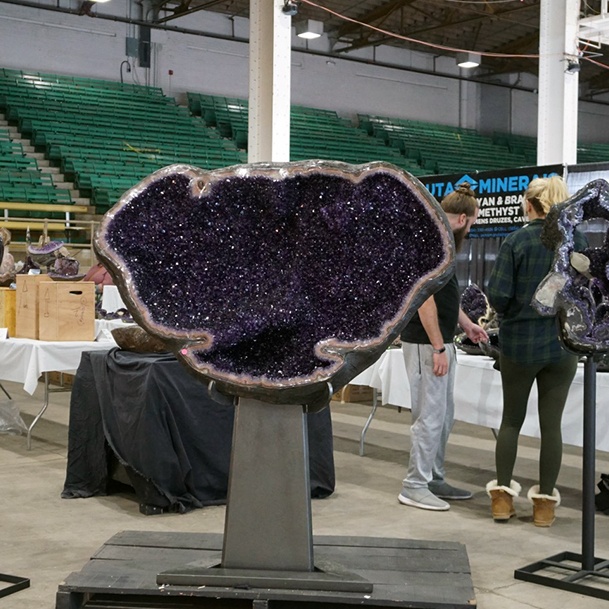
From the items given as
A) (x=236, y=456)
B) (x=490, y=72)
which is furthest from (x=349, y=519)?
(x=490, y=72)

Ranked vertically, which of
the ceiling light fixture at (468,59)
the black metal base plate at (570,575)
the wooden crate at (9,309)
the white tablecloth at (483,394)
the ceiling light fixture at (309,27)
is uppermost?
the ceiling light fixture at (309,27)

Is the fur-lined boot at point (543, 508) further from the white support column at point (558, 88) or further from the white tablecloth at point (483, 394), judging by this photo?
the white support column at point (558, 88)

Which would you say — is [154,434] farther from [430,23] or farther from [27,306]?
[430,23]

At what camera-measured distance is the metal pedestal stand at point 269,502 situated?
247 cm

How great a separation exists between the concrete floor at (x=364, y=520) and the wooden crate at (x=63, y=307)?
25.2 inches

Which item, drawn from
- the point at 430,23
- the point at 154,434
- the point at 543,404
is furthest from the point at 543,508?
the point at 430,23

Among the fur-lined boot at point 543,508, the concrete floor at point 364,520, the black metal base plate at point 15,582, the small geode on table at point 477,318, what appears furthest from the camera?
the small geode on table at point 477,318

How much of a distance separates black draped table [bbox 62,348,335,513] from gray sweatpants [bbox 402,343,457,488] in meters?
0.40

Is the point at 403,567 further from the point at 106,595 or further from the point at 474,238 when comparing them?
the point at 474,238

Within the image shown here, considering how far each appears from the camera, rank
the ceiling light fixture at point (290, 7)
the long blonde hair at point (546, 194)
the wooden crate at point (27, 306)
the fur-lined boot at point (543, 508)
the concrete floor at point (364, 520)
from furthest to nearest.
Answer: the ceiling light fixture at point (290, 7) → the wooden crate at point (27, 306) → the fur-lined boot at point (543, 508) → the long blonde hair at point (546, 194) → the concrete floor at point (364, 520)

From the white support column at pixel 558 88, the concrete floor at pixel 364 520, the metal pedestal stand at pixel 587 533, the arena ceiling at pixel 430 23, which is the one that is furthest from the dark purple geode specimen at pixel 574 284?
the arena ceiling at pixel 430 23

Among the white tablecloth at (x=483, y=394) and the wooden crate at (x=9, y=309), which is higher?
the wooden crate at (x=9, y=309)

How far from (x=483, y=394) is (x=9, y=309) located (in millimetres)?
2696

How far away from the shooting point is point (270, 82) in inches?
320
